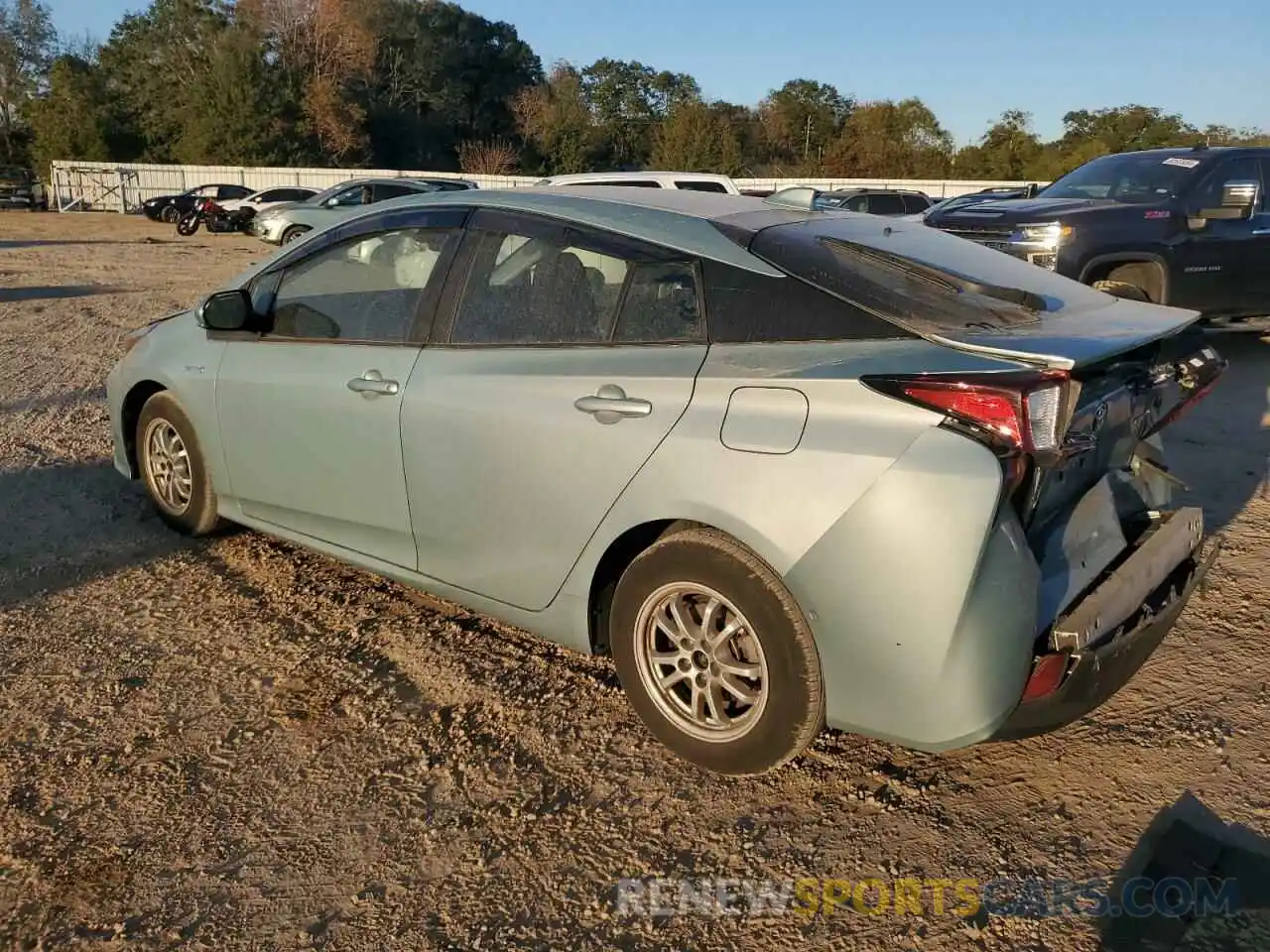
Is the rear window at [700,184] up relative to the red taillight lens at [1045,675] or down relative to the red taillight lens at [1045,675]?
up

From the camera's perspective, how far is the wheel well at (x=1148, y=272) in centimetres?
851

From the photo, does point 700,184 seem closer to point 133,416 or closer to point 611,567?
point 133,416

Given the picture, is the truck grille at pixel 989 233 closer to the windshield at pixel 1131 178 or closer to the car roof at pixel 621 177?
the windshield at pixel 1131 178

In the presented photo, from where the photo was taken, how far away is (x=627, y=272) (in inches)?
128

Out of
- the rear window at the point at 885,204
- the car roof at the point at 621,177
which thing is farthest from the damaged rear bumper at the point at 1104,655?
the rear window at the point at 885,204

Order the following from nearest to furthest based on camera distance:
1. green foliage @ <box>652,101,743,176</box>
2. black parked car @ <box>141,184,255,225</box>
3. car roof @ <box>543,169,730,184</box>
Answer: car roof @ <box>543,169,730,184</box> < black parked car @ <box>141,184,255,225</box> < green foliage @ <box>652,101,743,176</box>

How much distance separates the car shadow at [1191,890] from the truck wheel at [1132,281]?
6569 millimetres

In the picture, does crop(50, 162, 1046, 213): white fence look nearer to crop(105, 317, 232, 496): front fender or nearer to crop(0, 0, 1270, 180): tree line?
crop(0, 0, 1270, 180): tree line

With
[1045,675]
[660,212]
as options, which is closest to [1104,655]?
[1045,675]

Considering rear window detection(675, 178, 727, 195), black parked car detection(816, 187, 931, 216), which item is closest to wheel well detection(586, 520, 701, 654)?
rear window detection(675, 178, 727, 195)

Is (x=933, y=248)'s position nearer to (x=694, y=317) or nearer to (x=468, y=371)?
(x=694, y=317)

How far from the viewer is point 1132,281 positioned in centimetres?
873

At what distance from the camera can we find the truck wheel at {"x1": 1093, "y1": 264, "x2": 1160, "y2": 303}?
Answer: 27.7 feet

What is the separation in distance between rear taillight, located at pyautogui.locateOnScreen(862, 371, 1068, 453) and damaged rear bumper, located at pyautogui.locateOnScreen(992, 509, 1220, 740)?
0.54 meters
